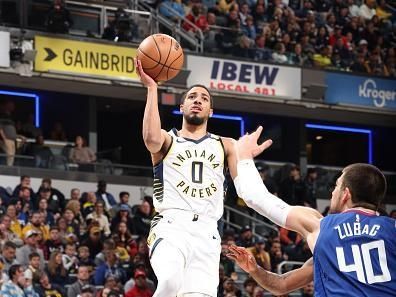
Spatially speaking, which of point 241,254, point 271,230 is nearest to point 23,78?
point 271,230

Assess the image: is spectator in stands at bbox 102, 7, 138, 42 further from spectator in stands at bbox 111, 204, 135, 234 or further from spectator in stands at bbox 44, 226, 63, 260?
spectator in stands at bbox 44, 226, 63, 260

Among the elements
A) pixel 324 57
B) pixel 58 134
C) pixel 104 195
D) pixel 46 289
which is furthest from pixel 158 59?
pixel 324 57

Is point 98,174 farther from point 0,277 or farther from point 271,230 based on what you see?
point 0,277

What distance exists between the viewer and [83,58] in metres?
22.6

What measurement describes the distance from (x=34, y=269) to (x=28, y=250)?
0.57 meters

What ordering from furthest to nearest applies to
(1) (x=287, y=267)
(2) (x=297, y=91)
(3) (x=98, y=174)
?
1. (2) (x=297, y=91)
2. (3) (x=98, y=174)
3. (1) (x=287, y=267)

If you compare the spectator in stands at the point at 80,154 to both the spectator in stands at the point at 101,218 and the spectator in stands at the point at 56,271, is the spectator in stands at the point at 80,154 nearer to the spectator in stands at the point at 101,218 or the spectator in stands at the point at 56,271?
the spectator in stands at the point at 101,218

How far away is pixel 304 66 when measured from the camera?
25797 mm

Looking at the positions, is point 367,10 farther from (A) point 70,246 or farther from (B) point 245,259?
(B) point 245,259

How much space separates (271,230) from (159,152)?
14.6 m

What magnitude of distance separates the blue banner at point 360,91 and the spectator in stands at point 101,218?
9.17m

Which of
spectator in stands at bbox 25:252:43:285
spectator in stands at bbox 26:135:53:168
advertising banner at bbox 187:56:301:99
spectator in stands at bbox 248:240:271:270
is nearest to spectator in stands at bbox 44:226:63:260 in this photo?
spectator in stands at bbox 25:252:43:285

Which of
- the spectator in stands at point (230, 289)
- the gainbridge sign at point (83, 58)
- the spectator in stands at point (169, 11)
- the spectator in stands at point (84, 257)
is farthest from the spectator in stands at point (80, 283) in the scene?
the spectator in stands at point (169, 11)

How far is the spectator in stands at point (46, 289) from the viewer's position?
1558 cm
